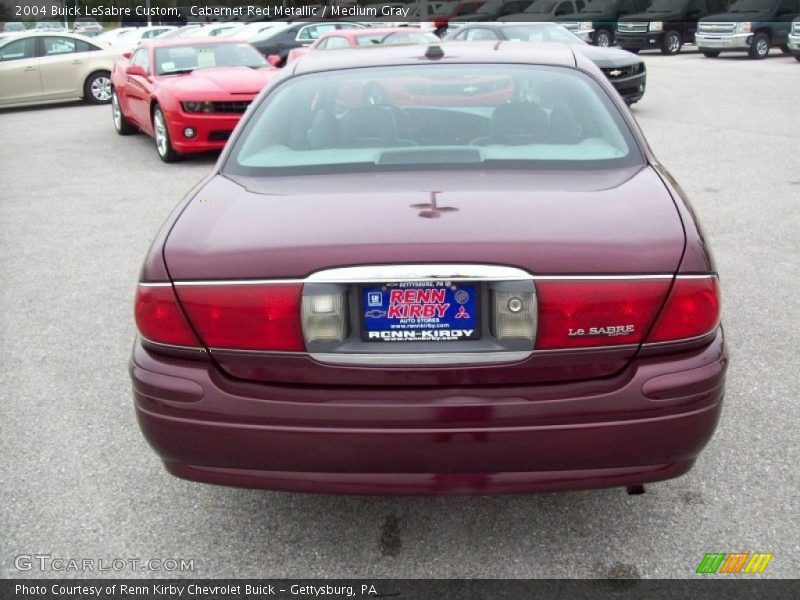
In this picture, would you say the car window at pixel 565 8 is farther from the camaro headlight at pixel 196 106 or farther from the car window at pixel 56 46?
the camaro headlight at pixel 196 106

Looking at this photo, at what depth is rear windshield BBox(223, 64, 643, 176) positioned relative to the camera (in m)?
3.19

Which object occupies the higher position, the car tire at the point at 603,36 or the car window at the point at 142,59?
the car window at the point at 142,59

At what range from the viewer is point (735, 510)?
306 cm

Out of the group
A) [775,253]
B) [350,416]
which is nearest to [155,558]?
[350,416]

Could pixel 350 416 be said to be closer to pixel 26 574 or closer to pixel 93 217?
pixel 26 574

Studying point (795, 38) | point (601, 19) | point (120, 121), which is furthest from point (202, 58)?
point (601, 19)

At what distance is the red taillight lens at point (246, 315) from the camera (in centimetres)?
244

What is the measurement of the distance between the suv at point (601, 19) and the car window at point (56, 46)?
16.9m

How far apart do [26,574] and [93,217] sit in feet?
18.9

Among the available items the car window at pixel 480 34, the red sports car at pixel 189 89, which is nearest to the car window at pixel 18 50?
the red sports car at pixel 189 89

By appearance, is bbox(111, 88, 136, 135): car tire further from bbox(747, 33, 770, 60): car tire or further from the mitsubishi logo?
bbox(747, 33, 770, 60): car tire

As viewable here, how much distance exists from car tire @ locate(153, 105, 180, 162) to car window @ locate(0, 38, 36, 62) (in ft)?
25.2

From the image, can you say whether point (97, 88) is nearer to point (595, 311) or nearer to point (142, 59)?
point (142, 59)

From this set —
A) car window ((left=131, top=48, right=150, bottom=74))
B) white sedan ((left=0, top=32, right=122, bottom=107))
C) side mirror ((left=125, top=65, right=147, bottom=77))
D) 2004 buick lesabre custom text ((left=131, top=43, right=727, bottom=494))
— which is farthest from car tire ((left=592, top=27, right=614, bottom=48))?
2004 buick lesabre custom text ((left=131, top=43, right=727, bottom=494))
